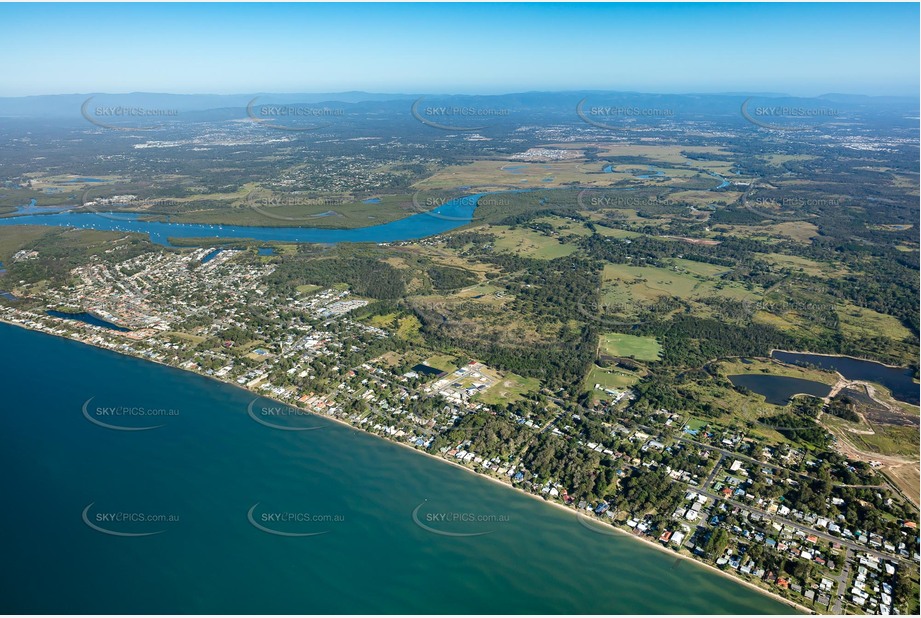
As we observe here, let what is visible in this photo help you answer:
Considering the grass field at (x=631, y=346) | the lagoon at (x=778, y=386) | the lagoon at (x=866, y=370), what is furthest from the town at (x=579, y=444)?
the lagoon at (x=866, y=370)

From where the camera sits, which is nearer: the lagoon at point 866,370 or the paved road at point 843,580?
the paved road at point 843,580

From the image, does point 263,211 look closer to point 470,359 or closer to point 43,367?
point 43,367

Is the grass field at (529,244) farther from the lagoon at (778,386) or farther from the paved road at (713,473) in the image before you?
the paved road at (713,473)

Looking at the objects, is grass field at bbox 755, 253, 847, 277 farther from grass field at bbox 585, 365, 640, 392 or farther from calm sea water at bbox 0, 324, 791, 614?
calm sea water at bbox 0, 324, 791, 614

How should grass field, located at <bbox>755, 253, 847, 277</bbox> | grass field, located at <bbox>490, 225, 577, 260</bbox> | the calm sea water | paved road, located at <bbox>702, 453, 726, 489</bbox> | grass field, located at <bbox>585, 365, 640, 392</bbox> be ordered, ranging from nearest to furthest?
the calm sea water, paved road, located at <bbox>702, 453, 726, 489</bbox>, grass field, located at <bbox>585, 365, 640, 392</bbox>, grass field, located at <bbox>755, 253, 847, 277</bbox>, grass field, located at <bbox>490, 225, 577, 260</bbox>

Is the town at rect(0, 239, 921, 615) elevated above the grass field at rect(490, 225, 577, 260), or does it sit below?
below

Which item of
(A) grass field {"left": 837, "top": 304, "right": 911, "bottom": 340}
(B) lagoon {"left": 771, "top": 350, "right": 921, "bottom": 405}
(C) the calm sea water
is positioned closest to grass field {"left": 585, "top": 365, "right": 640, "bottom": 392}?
(C) the calm sea water

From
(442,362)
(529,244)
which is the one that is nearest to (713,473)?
(442,362)
